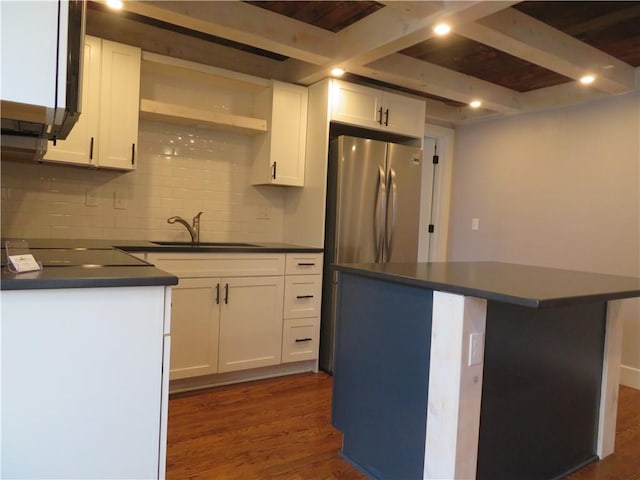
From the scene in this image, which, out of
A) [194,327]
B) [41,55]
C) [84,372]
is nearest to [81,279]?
[84,372]

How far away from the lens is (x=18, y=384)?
119 centimetres

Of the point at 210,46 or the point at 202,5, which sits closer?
the point at 202,5

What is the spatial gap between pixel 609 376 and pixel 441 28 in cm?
197

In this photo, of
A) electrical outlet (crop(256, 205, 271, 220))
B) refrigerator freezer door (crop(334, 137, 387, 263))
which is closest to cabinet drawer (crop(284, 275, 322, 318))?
refrigerator freezer door (crop(334, 137, 387, 263))

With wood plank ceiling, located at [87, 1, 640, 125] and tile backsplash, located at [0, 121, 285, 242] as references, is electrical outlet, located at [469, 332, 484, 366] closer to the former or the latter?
wood plank ceiling, located at [87, 1, 640, 125]

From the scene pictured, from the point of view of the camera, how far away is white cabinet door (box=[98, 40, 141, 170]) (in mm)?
2746

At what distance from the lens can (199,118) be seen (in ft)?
10.1

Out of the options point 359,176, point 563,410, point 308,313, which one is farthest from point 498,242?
point 563,410

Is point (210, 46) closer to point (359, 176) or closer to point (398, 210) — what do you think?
point (359, 176)

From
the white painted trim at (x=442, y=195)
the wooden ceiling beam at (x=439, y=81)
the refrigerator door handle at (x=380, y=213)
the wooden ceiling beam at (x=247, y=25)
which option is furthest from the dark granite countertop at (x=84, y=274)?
the white painted trim at (x=442, y=195)

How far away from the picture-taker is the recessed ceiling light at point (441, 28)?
7.64 ft

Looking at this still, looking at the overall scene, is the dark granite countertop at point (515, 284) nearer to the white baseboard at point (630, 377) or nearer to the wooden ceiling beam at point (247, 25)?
the wooden ceiling beam at point (247, 25)

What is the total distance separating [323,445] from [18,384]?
1.47 metres

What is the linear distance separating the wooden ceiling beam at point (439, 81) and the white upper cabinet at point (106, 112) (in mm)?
1527
